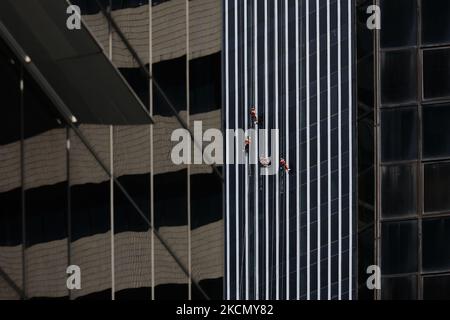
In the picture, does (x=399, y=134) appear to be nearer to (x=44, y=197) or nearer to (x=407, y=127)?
(x=407, y=127)

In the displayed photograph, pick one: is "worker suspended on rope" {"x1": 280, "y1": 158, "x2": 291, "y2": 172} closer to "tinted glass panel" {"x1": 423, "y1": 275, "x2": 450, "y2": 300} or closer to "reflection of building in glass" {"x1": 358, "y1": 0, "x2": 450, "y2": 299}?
"reflection of building in glass" {"x1": 358, "y1": 0, "x2": 450, "y2": 299}

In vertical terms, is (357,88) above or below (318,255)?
above

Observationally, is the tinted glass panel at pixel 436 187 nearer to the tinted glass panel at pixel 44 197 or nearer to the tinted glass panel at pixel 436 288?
the tinted glass panel at pixel 436 288

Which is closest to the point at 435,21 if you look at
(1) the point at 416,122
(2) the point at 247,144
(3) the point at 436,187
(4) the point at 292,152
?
(1) the point at 416,122

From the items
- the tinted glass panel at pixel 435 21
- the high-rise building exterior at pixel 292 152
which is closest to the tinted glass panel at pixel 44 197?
the high-rise building exterior at pixel 292 152

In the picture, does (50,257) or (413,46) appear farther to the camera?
(413,46)

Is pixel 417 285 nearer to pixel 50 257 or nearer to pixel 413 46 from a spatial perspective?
pixel 413 46

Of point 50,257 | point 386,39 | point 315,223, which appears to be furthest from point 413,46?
point 50,257
